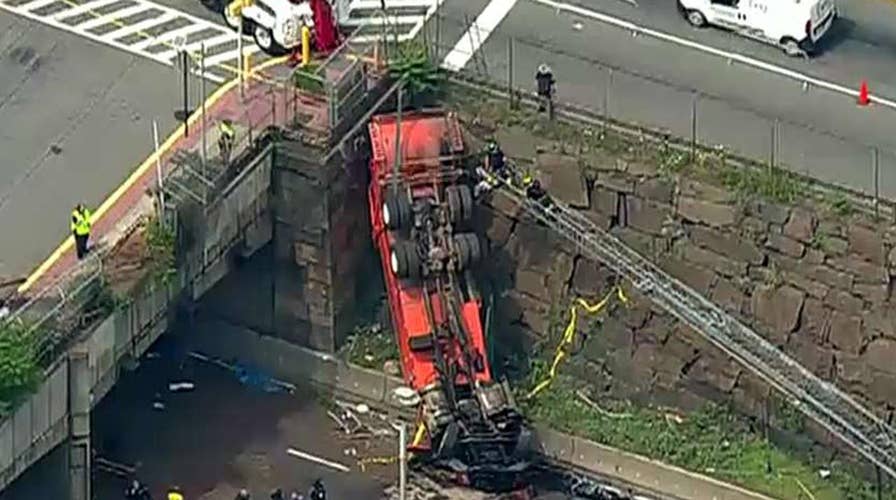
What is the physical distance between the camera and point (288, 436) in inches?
4075

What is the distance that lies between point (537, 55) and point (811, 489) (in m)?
13.2

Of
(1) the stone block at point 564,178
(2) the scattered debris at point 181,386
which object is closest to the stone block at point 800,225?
(1) the stone block at point 564,178

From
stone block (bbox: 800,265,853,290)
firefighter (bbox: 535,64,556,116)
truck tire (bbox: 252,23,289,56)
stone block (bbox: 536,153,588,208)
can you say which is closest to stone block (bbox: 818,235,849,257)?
stone block (bbox: 800,265,853,290)

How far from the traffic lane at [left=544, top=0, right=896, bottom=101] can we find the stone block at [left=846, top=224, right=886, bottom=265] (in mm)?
5039

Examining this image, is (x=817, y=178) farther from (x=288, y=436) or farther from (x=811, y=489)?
(x=288, y=436)

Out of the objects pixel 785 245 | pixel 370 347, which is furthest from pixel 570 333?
pixel 785 245

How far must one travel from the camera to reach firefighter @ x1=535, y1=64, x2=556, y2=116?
104 m

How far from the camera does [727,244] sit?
10162 centimetres

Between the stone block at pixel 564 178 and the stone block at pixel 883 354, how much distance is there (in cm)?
799

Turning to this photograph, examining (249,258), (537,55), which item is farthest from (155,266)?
(537,55)

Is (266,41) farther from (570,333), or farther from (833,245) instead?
(833,245)

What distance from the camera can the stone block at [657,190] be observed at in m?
102

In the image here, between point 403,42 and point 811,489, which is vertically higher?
point 403,42

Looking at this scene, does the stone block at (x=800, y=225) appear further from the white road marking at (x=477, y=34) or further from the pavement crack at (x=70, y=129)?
the pavement crack at (x=70, y=129)
